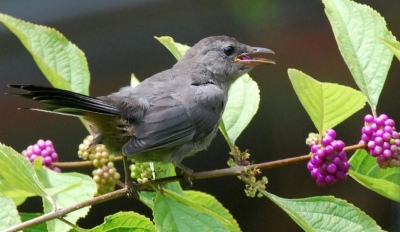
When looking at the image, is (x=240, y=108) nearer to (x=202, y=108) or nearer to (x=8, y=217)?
(x=202, y=108)

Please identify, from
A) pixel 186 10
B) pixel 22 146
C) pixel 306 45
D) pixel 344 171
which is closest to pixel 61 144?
pixel 22 146

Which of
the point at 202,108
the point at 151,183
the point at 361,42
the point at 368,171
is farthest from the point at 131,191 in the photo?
the point at 202,108

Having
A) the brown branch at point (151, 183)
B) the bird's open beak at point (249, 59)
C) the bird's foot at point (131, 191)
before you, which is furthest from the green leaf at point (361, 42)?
the bird's open beak at point (249, 59)

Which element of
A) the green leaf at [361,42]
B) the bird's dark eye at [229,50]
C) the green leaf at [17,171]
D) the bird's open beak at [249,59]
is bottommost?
the green leaf at [17,171]

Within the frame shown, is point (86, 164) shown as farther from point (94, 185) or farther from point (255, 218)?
point (255, 218)

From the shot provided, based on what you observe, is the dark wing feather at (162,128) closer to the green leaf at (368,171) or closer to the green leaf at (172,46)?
the green leaf at (172,46)

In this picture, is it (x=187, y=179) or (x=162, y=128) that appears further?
(x=162, y=128)
